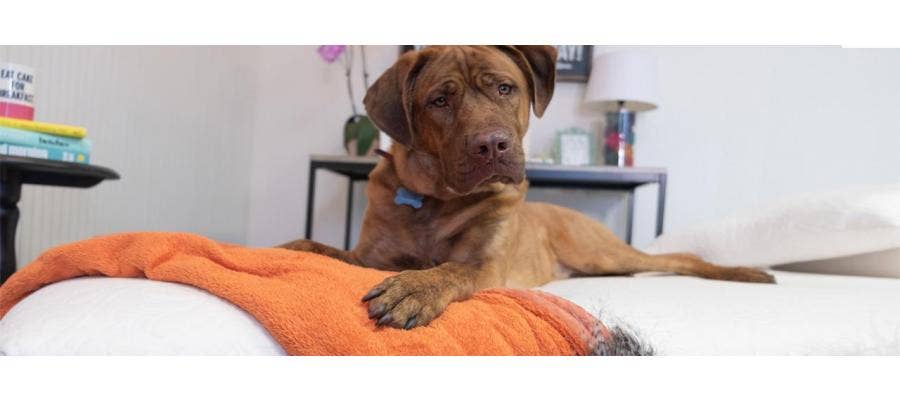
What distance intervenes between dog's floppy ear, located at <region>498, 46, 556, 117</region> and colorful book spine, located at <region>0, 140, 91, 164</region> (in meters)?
1.36

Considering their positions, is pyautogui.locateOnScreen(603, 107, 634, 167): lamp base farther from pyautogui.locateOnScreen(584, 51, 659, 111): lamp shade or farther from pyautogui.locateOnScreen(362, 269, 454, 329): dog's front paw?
pyautogui.locateOnScreen(362, 269, 454, 329): dog's front paw

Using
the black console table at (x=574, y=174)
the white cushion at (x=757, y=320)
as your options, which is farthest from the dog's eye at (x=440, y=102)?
the black console table at (x=574, y=174)

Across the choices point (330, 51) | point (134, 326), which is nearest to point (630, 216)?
point (330, 51)

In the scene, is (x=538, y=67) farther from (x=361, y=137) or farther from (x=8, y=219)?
(x=361, y=137)

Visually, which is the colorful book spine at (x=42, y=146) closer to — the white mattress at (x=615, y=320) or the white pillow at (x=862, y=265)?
the white mattress at (x=615, y=320)

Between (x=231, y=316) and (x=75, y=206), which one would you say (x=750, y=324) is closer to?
(x=231, y=316)

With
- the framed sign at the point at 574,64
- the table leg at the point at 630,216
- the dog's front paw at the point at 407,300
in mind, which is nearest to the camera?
the dog's front paw at the point at 407,300

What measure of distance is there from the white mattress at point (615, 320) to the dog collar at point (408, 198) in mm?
456

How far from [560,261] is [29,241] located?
2.09 meters

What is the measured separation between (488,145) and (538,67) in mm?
439

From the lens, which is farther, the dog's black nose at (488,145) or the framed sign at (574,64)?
the framed sign at (574,64)

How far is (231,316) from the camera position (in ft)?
2.93

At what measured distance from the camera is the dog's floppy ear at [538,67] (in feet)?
5.55

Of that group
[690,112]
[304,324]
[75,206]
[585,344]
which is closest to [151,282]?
[304,324]
